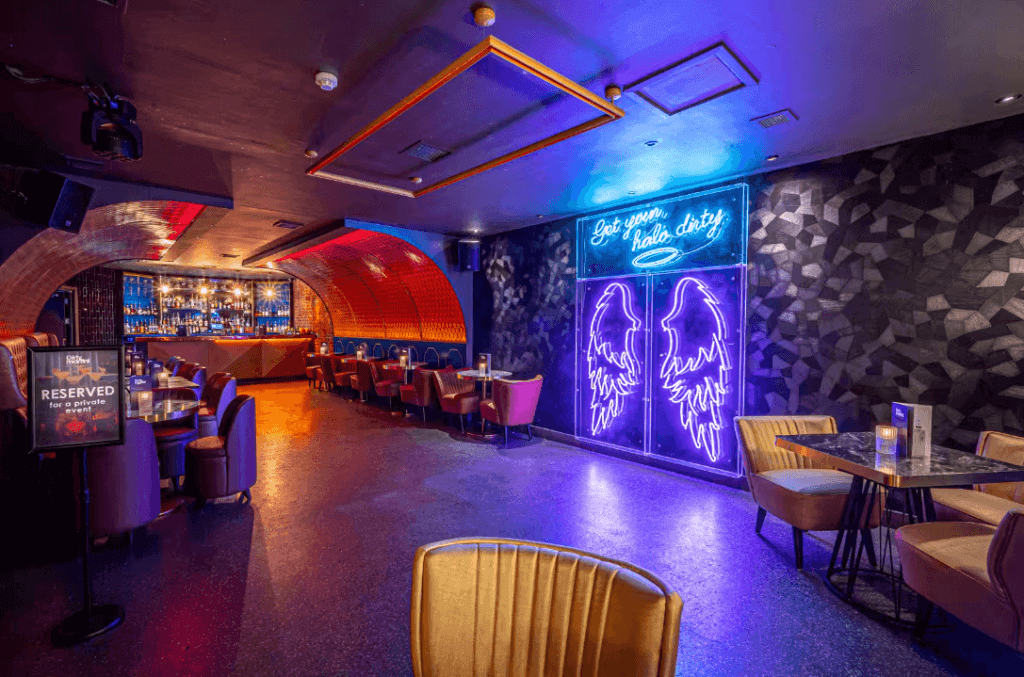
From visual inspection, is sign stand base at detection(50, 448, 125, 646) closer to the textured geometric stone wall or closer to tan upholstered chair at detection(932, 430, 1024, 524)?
tan upholstered chair at detection(932, 430, 1024, 524)

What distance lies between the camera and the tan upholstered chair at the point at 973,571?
1.96 meters

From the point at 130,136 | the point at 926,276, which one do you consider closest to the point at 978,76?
the point at 926,276

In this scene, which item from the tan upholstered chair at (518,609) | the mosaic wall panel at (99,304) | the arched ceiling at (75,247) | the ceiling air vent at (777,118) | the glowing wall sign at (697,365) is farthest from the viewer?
the mosaic wall panel at (99,304)

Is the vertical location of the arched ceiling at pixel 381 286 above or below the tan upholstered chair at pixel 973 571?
above

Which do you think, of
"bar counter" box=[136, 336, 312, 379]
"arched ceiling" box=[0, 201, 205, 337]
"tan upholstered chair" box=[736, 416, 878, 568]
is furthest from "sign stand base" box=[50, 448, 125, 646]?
"bar counter" box=[136, 336, 312, 379]

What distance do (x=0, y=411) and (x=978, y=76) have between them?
26.5 feet

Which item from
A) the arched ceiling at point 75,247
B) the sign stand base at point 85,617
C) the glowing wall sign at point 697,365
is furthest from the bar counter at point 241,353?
the glowing wall sign at point 697,365

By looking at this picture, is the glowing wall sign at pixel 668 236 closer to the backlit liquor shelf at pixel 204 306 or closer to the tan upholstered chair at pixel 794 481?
the tan upholstered chair at pixel 794 481

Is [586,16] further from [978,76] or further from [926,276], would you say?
[926,276]

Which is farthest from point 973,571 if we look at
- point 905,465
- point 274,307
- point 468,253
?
point 274,307

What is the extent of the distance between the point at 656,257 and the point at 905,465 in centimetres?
352

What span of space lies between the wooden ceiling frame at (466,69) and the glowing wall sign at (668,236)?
2.30 m

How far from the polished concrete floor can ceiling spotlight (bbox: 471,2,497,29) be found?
3180 mm

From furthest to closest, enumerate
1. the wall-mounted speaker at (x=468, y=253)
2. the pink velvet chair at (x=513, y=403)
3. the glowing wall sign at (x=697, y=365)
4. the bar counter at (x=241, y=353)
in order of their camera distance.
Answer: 1. the bar counter at (x=241, y=353)
2. the wall-mounted speaker at (x=468, y=253)
3. the pink velvet chair at (x=513, y=403)
4. the glowing wall sign at (x=697, y=365)
